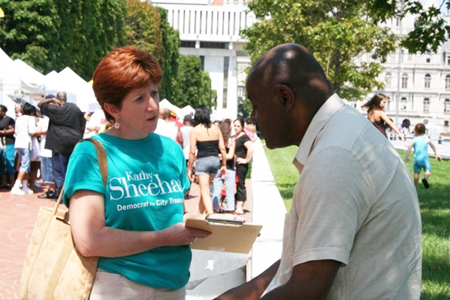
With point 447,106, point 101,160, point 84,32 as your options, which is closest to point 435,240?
point 101,160

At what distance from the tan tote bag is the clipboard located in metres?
0.42

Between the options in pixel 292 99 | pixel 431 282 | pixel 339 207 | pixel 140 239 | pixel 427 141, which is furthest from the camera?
pixel 427 141

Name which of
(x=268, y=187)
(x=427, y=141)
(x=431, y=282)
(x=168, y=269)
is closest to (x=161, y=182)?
(x=168, y=269)

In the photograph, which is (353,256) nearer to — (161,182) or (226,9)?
(161,182)

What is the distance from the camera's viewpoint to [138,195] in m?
2.90

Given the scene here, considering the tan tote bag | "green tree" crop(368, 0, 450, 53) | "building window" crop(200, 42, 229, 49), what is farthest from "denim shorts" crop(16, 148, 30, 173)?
"building window" crop(200, 42, 229, 49)

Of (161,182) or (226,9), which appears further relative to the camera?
(226,9)

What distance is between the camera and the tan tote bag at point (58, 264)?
9.17 ft

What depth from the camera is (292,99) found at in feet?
6.54

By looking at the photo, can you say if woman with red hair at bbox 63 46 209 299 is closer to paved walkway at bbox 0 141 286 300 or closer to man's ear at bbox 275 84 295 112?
paved walkway at bbox 0 141 286 300

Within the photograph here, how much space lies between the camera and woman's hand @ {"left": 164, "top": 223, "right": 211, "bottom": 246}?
290 centimetres

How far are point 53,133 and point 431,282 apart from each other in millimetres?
8598

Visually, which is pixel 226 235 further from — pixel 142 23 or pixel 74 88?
pixel 142 23

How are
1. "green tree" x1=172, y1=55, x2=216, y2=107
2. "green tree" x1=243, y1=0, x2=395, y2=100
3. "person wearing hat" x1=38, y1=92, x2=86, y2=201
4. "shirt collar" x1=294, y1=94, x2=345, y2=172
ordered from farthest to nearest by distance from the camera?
"green tree" x1=172, y1=55, x2=216, y2=107 → "green tree" x1=243, y1=0, x2=395, y2=100 → "person wearing hat" x1=38, y1=92, x2=86, y2=201 → "shirt collar" x1=294, y1=94, x2=345, y2=172
